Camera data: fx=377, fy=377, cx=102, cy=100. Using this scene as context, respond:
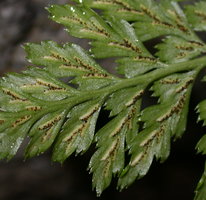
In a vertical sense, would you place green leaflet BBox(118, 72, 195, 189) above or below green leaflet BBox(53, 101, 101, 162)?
below

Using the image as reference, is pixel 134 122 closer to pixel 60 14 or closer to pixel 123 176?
pixel 123 176

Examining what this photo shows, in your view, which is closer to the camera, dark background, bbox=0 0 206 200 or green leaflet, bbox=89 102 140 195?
green leaflet, bbox=89 102 140 195

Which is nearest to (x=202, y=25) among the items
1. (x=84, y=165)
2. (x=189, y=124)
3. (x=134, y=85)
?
(x=134, y=85)

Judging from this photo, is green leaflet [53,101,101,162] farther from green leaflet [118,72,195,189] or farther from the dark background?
the dark background

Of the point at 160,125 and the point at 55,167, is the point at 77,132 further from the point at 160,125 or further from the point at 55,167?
the point at 55,167

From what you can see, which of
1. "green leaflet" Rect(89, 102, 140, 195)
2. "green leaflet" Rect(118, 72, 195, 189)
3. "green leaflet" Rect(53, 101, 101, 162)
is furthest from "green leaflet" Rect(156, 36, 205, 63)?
"green leaflet" Rect(53, 101, 101, 162)

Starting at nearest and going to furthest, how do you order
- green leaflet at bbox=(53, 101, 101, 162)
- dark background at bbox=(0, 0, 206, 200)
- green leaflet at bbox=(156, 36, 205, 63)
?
green leaflet at bbox=(53, 101, 101, 162) < green leaflet at bbox=(156, 36, 205, 63) < dark background at bbox=(0, 0, 206, 200)

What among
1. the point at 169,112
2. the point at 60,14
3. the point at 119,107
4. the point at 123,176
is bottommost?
the point at 123,176

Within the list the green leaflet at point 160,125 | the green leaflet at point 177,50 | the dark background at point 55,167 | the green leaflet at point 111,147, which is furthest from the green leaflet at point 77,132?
the dark background at point 55,167

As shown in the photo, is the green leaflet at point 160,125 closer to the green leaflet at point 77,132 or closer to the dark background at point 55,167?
the green leaflet at point 77,132
